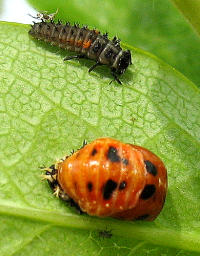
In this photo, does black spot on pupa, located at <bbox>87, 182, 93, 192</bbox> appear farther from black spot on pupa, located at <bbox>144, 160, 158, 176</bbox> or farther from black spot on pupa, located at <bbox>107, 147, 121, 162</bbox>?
black spot on pupa, located at <bbox>144, 160, 158, 176</bbox>

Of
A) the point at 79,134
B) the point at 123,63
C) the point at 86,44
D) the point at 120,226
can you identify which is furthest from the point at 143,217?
the point at 86,44

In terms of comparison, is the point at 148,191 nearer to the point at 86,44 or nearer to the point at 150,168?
the point at 150,168

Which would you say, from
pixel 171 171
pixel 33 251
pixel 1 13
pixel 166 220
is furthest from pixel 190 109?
pixel 1 13

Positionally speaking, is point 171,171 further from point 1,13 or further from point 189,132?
point 1,13

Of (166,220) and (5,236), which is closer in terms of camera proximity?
(5,236)

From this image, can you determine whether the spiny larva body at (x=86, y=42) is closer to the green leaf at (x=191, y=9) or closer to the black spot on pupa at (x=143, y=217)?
the green leaf at (x=191, y=9)
